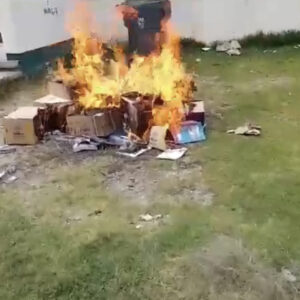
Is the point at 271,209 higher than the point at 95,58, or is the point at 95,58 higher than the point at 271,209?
the point at 95,58

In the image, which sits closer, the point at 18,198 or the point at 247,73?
the point at 18,198

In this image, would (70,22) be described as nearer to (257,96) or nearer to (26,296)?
(257,96)

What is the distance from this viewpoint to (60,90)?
5070 millimetres

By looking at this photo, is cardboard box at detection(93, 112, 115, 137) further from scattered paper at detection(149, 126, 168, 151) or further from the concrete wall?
the concrete wall

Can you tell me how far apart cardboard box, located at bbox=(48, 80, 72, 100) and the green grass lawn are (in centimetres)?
103

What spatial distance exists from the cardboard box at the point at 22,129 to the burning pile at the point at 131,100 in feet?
0.78

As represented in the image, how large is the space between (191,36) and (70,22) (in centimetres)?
202

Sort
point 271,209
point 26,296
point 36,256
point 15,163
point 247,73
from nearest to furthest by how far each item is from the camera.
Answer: point 26,296, point 36,256, point 271,209, point 15,163, point 247,73

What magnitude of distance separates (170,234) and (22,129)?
6.58ft

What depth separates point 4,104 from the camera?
5.81m

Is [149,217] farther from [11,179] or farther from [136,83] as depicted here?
[136,83]

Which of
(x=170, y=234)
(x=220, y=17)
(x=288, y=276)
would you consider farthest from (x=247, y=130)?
(x=220, y=17)

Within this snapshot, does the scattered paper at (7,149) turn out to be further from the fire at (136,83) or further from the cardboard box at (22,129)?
the fire at (136,83)

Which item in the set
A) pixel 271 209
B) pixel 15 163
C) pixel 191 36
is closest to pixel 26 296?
pixel 271 209
